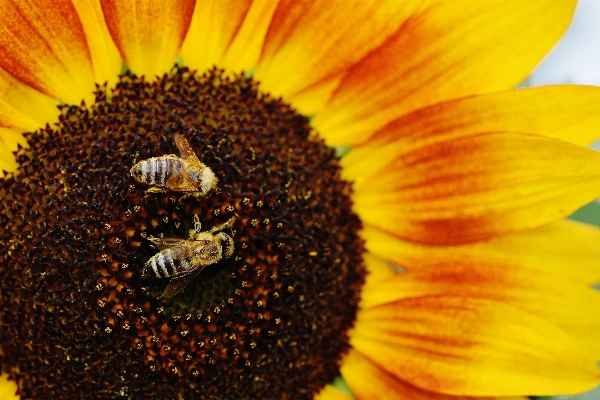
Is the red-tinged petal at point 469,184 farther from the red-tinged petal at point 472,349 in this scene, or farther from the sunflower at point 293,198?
the red-tinged petal at point 472,349

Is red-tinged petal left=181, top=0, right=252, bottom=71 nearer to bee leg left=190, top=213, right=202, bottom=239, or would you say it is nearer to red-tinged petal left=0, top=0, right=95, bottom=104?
red-tinged petal left=0, top=0, right=95, bottom=104

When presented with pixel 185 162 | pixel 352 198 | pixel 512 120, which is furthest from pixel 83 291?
pixel 512 120

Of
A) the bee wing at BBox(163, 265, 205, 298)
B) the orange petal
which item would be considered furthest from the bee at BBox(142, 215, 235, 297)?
the orange petal

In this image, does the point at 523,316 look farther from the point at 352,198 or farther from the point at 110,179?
the point at 110,179

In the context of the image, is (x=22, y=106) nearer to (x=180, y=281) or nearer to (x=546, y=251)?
(x=180, y=281)

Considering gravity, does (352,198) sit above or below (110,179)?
below

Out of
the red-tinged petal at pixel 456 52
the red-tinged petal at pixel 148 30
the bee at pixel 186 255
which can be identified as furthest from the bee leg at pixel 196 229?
the red-tinged petal at pixel 456 52

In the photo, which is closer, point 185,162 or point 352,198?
point 185,162

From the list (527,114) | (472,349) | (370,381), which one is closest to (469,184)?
(527,114)
